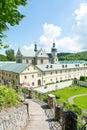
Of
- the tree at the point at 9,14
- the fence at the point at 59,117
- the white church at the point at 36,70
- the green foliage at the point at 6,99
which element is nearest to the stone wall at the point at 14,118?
the green foliage at the point at 6,99

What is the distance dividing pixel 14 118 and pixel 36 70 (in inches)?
1700

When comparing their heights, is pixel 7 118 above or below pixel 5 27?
below

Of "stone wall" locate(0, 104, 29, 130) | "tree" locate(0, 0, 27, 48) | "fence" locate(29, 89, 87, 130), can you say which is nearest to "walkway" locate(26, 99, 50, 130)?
"fence" locate(29, 89, 87, 130)

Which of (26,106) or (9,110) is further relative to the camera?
(26,106)

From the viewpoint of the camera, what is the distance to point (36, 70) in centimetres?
5497

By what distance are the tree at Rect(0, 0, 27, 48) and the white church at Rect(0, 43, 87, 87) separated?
106ft

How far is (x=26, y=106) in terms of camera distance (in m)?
14.1

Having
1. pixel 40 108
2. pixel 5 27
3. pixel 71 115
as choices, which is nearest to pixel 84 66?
pixel 40 108

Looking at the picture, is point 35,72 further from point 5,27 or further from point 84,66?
point 5,27

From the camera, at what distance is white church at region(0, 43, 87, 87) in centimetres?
5191

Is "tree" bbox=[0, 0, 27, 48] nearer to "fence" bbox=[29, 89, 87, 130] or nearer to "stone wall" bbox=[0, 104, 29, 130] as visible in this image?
"stone wall" bbox=[0, 104, 29, 130]

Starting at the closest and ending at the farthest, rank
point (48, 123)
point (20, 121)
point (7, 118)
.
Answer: point (7, 118) < point (20, 121) < point (48, 123)

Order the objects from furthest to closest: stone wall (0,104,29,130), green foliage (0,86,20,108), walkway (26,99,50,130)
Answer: walkway (26,99,50,130) → green foliage (0,86,20,108) → stone wall (0,104,29,130)

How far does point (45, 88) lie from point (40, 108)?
3114 centimetres
